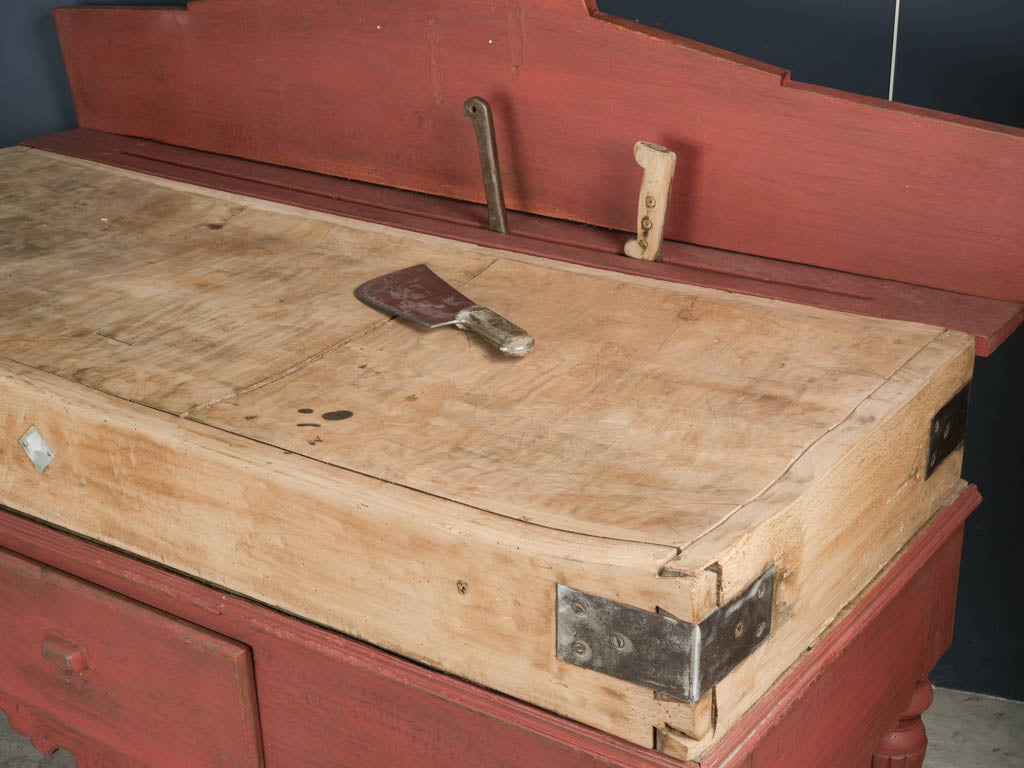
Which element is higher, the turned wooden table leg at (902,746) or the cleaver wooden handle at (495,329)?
the cleaver wooden handle at (495,329)

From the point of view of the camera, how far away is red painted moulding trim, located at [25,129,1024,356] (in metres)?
1.22

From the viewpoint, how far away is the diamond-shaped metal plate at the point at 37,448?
3.74 ft

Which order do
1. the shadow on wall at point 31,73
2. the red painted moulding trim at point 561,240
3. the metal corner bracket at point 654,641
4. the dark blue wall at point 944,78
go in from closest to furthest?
the metal corner bracket at point 654,641 → the red painted moulding trim at point 561,240 → the dark blue wall at point 944,78 → the shadow on wall at point 31,73

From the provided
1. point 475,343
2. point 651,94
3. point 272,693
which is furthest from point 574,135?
point 272,693

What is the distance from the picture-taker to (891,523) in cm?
109

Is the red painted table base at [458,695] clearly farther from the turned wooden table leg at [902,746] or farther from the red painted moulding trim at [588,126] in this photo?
the red painted moulding trim at [588,126]

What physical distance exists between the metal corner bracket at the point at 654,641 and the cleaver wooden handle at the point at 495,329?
1.11ft

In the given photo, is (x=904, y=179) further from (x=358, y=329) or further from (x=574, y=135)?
(x=358, y=329)

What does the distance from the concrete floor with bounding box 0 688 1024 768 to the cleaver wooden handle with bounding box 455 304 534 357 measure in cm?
108

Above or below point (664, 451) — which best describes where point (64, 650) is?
below

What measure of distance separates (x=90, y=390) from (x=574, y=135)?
0.63m

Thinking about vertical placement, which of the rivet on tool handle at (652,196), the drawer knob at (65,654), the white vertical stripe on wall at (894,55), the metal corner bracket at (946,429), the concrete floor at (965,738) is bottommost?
the concrete floor at (965,738)

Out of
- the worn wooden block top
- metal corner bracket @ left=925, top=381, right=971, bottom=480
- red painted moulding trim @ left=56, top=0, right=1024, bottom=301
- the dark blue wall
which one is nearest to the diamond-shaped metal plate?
the worn wooden block top

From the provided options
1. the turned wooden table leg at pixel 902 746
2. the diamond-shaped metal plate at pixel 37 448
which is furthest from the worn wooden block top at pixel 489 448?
the turned wooden table leg at pixel 902 746
